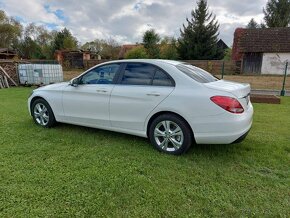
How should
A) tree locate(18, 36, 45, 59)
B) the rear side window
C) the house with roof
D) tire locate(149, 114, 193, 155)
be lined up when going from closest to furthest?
tire locate(149, 114, 193, 155) < the rear side window < the house with roof < tree locate(18, 36, 45, 59)

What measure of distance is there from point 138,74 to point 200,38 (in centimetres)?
2642

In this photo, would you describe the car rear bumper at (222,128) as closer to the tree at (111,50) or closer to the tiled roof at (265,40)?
the tiled roof at (265,40)

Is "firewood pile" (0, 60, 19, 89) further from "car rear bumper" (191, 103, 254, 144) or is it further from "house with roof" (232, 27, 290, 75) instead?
"house with roof" (232, 27, 290, 75)

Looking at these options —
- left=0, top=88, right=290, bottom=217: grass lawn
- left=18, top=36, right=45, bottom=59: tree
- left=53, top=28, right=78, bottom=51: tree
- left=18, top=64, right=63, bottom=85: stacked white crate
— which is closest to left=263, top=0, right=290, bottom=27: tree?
left=53, top=28, right=78, bottom=51: tree

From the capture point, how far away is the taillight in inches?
130

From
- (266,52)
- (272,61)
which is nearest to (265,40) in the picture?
(266,52)

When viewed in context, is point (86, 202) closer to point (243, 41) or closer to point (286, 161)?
point (286, 161)

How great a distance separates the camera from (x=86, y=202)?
8.43 feet

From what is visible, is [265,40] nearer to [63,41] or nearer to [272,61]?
[272,61]

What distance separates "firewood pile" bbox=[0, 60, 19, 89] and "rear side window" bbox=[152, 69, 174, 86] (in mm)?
13459

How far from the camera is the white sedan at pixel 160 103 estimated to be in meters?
3.39

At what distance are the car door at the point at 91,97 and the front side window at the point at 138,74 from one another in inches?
9.2

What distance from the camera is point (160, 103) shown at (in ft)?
12.2

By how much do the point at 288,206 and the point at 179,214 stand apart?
3.92 feet
